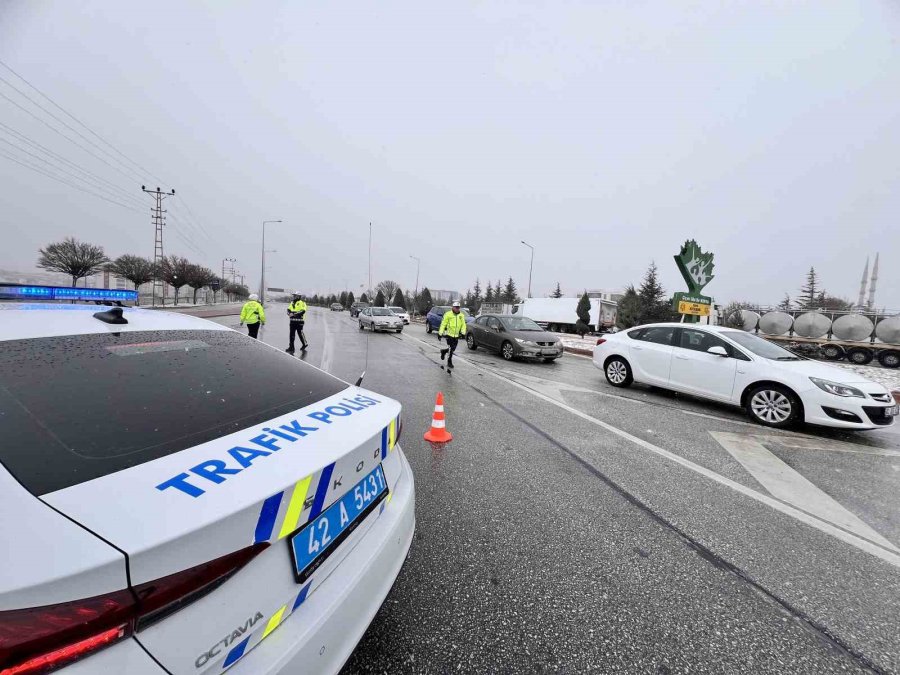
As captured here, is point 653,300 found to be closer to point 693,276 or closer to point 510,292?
point 693,276

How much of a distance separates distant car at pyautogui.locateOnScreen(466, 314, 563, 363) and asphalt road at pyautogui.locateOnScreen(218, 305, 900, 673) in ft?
20.7

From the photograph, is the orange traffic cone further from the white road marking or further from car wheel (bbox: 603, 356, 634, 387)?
car wheel (bbox: 603, 356, 634, 387)

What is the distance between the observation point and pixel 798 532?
2.87 metres

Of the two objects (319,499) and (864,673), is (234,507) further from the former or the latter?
(864,673)

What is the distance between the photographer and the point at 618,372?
8.09 meters

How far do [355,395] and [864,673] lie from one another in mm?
2792

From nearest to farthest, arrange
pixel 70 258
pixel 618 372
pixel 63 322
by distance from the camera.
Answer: pixel 63 322, pixel 618 372, pixel 70 258

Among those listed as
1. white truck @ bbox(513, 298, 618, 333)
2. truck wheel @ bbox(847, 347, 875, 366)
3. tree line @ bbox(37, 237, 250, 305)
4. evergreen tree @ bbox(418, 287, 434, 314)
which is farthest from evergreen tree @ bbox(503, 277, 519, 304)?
truck wheel @ bbox(847, 347, 875, 366)

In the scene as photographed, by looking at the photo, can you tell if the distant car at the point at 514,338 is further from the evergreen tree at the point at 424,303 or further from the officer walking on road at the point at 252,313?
the evergreen tree at the point at 424,303

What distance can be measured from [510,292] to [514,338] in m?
64.0

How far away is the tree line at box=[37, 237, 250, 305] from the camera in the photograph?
3070cm

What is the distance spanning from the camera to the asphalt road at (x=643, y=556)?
1.82 meters

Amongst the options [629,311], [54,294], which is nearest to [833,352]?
[629,311]

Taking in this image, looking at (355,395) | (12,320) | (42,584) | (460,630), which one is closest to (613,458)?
(460,630)
